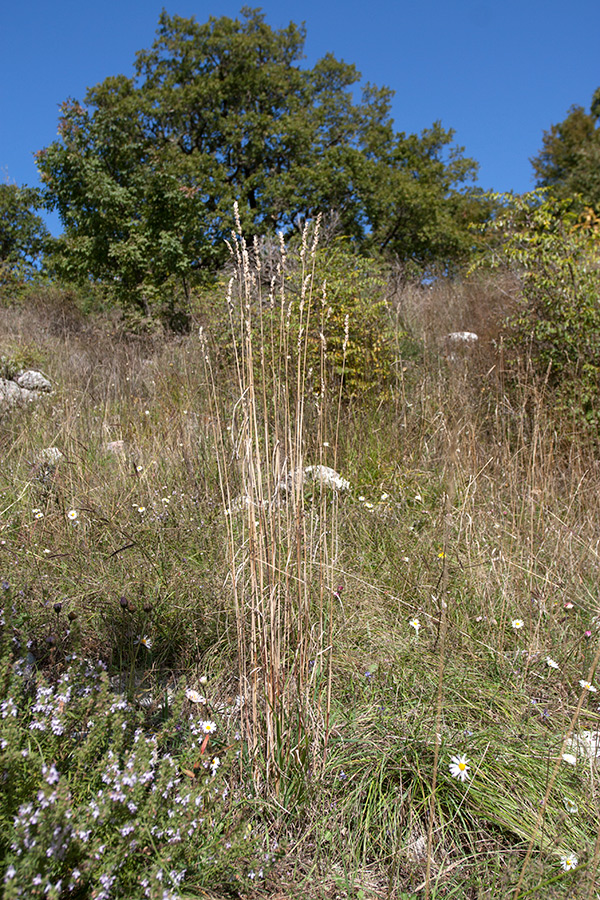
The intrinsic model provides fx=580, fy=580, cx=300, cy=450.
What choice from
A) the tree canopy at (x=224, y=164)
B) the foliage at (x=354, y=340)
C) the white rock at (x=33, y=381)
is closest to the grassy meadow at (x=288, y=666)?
the foliage at (x=354, y=340)

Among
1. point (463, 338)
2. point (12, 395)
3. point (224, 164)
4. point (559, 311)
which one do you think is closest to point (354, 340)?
point (559, 311)

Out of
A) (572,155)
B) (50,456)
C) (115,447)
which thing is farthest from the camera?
(572,155)

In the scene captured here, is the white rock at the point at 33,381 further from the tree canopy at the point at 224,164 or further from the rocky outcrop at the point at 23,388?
the tree canopy at the point at 224,164

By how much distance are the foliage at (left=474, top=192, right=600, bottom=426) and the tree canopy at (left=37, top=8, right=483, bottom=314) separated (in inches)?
371

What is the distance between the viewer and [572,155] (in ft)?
66.6

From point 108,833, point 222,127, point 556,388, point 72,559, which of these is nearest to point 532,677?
point 108,833

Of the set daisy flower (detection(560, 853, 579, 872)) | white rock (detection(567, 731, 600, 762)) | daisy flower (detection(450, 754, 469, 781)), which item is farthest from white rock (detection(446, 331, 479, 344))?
daisy flower (detection(560, 853, 579, 872))

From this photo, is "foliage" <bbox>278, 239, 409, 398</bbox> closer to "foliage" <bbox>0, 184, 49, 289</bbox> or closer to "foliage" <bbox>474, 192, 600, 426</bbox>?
"foliage" <bbox>474, 192, 600, 426</bbox>

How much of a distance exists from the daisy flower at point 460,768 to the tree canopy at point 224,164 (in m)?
13.2

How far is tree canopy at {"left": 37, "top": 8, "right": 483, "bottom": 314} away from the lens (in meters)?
14.4

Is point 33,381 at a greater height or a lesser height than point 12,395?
greater

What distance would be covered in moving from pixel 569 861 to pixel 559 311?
3.76 metres

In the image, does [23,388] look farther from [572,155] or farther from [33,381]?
[572,155]

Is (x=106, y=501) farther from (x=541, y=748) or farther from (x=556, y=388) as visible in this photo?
(x=556, y=388)
